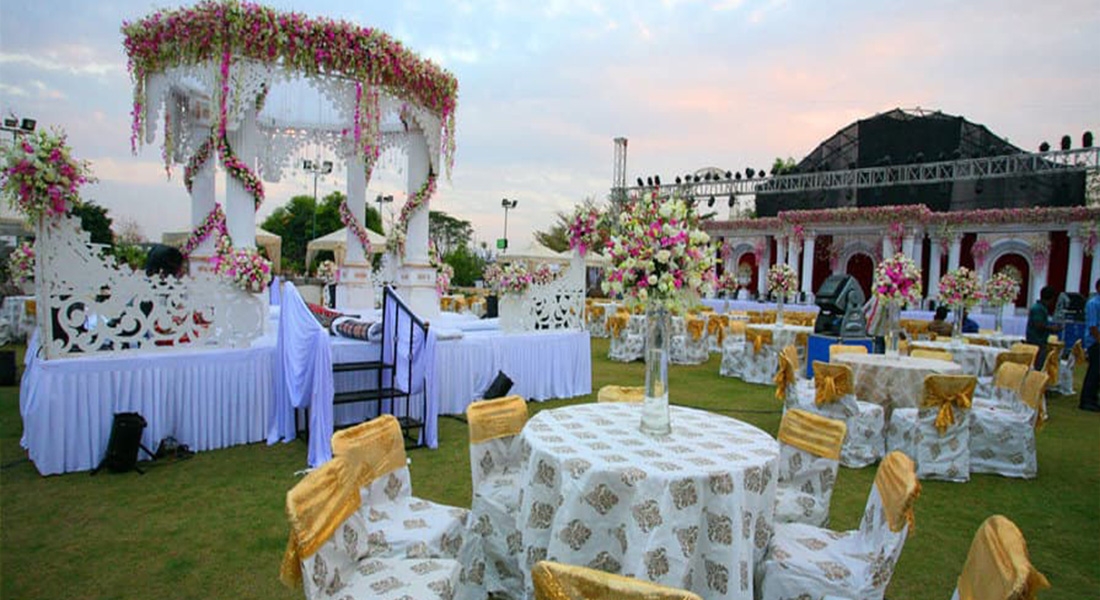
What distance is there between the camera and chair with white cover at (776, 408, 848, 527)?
2869 mm

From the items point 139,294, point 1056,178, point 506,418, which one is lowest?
point 506,418

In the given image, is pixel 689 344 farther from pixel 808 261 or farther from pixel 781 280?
pixel 808 261

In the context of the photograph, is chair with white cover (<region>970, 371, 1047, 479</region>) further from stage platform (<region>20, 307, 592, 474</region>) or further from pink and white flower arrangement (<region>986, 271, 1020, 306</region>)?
pink and white flower arrangement (<region>986, 271, 1020, 306</region>)

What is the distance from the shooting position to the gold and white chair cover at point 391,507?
237cm

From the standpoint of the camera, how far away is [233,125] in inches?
231

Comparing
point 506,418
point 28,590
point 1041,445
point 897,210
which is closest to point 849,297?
point 1041,445

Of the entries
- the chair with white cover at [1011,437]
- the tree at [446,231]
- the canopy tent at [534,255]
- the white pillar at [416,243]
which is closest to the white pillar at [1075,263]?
the canopy tent at [534,255]

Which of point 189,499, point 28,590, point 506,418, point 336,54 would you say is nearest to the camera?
point 28,590

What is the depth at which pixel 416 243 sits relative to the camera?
799 centimetres

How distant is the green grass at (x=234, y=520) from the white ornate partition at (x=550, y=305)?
1.95 meters

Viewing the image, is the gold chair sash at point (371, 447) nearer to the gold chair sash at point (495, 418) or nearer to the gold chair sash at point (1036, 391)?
the gold chair sash at point (495, 418)

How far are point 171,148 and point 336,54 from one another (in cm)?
246

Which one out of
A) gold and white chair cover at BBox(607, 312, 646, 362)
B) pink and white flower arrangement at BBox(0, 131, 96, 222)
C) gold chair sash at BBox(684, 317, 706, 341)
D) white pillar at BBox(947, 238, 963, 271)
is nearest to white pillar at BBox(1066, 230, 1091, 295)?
white pillar at BBox(947, 238, 963, 271)

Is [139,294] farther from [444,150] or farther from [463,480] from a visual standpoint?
[444,150]
